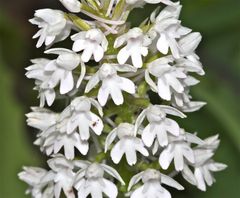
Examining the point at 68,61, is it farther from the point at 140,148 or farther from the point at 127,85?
the point at 140,148

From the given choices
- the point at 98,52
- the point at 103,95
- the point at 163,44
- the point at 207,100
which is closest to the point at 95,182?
the point at 103,95

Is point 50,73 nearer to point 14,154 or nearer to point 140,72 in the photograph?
point 140,72

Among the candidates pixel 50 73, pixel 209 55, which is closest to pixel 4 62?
pixel 209 55

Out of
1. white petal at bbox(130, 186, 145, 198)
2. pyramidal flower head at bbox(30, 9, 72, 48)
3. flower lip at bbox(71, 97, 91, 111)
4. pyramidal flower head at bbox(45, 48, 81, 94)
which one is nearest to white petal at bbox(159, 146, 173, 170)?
white petal at bbox(130, 186, 145, 198)

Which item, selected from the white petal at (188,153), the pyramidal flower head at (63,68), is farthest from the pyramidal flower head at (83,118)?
the white petal at (188,153)

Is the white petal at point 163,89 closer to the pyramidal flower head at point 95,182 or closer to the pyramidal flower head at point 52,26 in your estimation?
the pyramidal flower head at point 95,182

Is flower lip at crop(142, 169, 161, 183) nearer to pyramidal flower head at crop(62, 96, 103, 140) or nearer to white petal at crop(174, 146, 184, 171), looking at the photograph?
white petal at crop(174, 146, 184, 171)
